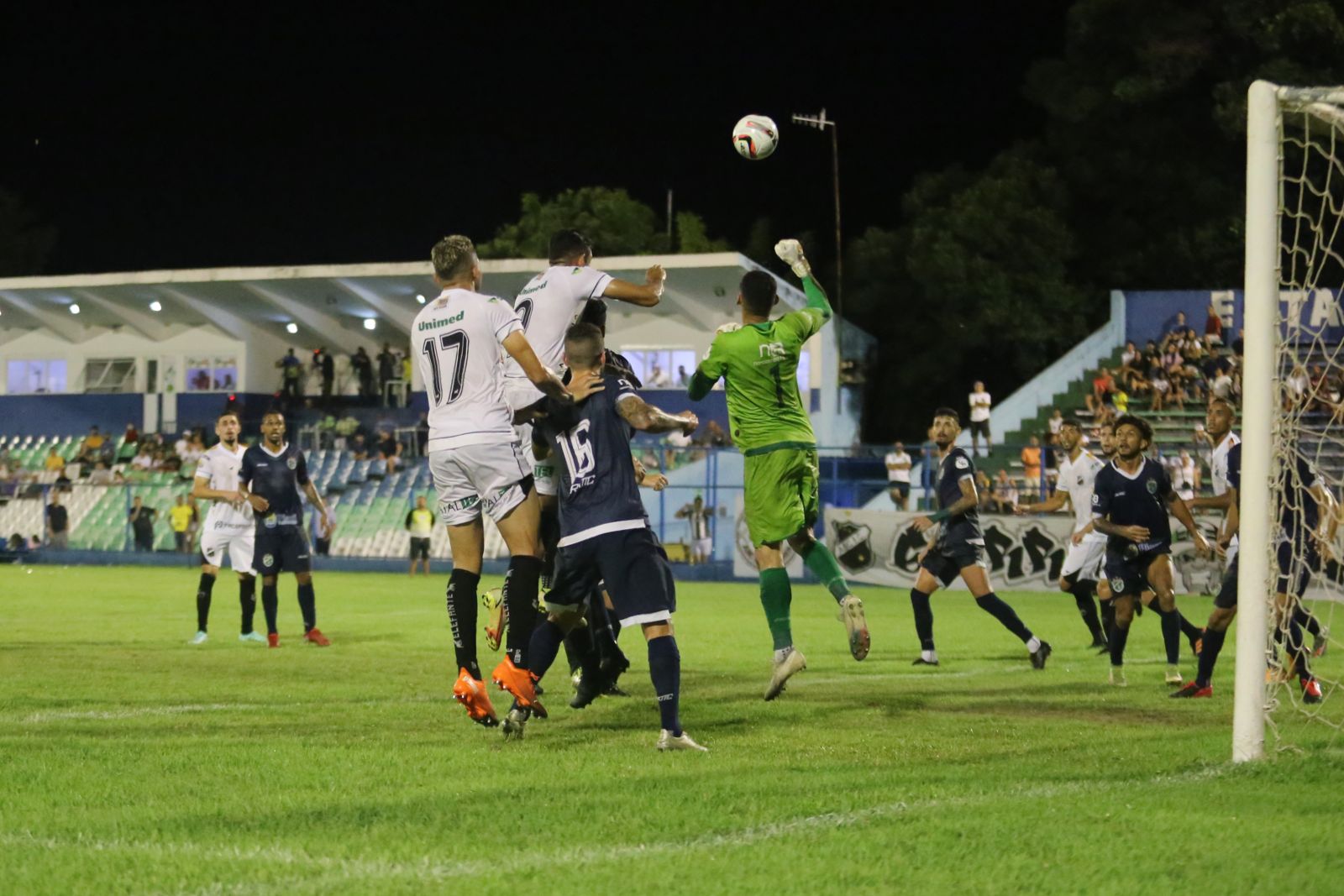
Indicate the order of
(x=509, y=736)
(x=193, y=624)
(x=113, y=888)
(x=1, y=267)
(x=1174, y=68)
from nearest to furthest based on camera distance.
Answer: (x=113, y=888)
(x=509, y=736)
(x=193, y=624)
(x=1174, y=68)
(x=1, y=267)

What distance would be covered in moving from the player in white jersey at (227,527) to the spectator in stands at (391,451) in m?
21.9

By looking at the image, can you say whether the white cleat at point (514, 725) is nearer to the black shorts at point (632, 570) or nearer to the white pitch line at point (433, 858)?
the black shorts at point (632, 570)

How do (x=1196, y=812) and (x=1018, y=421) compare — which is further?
(x=1018, y=421)

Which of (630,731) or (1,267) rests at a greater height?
(1,267)

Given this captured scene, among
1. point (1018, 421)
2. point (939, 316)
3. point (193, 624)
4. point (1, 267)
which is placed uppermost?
point (1, 267)

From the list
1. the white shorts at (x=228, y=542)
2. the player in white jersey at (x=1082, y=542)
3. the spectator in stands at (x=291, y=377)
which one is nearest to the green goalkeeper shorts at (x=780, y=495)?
the player in white jersey at (x=1082, y=542)

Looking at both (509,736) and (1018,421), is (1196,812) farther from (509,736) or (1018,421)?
(1018,421)

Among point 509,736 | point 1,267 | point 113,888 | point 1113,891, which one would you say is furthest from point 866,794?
point 1,267

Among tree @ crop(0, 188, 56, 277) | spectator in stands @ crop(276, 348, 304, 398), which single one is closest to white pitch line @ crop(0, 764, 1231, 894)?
spectator in stands @ crop(276, 348, 304, 398)

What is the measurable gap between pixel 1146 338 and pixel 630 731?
31835mm

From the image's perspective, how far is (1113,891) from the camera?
432cm

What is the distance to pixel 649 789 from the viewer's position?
5898 mm

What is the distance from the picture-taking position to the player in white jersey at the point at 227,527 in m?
14.8

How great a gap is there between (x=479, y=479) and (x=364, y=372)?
36.6m
